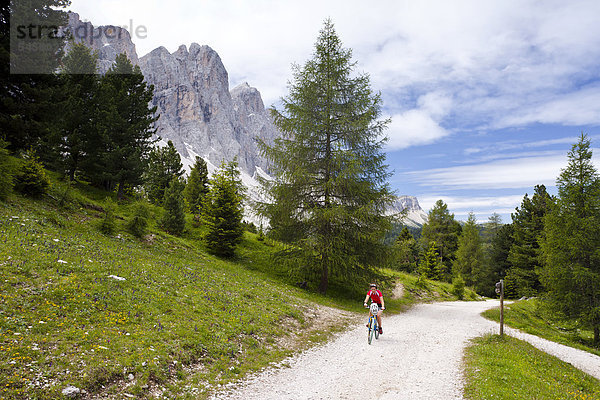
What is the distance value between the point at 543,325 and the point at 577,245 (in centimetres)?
853

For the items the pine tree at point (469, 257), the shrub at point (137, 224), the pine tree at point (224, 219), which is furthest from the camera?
the pine tree at point (469, 257)

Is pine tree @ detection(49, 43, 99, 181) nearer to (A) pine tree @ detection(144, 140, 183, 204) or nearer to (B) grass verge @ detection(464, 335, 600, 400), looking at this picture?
(A) pine tree @ detection(144, 140, 183, 204)

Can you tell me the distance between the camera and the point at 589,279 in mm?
20172

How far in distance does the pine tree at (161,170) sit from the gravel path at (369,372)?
36.8 meters

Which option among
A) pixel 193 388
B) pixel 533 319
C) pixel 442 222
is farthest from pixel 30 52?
pixel 442 222

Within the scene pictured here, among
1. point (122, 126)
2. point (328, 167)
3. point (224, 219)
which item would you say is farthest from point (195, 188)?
point (328, 167)

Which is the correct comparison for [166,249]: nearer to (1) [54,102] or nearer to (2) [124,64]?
(1) [54,102]

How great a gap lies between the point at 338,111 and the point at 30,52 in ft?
67.2

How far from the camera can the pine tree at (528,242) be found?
39.7 meters

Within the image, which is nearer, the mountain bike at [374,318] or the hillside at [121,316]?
the hillside at [121,316]

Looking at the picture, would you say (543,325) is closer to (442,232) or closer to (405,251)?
(405,251)

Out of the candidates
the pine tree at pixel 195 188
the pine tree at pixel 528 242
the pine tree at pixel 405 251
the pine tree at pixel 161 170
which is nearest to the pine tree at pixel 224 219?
the pine tree at pixel 405 251

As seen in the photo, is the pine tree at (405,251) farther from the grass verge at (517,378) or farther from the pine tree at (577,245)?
the pine tree at (577,245)

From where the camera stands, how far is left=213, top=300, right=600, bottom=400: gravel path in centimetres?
712
